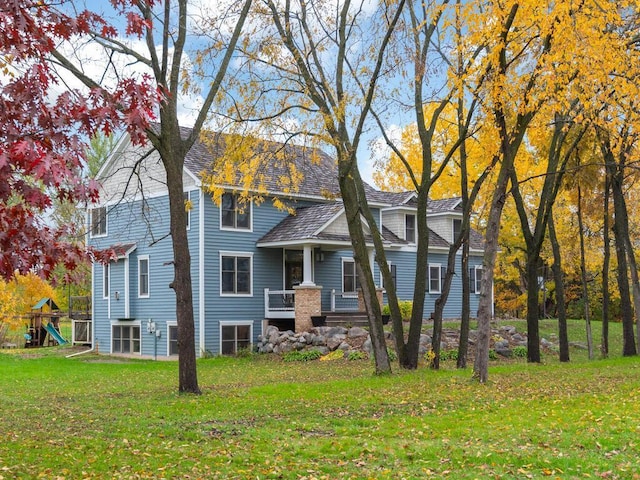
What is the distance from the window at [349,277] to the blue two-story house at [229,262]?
0.19ft

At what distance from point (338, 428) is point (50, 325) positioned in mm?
29357

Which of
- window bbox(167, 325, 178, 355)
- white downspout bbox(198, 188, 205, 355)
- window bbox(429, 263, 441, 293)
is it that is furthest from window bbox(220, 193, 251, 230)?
window bbox(429, 263, 441, 293)

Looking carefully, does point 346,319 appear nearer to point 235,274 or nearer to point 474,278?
point 235,274

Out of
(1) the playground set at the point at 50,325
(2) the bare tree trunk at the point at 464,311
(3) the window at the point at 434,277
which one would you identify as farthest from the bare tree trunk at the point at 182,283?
(3) the window at the point at 434,277

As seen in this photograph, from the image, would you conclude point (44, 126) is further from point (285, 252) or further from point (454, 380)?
point (285, 252)

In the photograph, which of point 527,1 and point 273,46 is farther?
point 273,46

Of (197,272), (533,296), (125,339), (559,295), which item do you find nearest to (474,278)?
(197,272)

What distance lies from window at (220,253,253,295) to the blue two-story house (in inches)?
1.4

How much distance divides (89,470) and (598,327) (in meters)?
32.7

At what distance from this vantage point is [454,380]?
15.7 m

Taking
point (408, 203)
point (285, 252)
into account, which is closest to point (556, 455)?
point (285, 252)

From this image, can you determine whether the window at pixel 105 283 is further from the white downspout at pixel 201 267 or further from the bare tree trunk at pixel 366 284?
the bare tree trunk at pixel 366 284

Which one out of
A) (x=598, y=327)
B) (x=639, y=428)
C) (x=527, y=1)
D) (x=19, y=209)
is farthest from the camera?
(x=598, y=327)

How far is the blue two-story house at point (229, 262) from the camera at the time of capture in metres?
27.2
